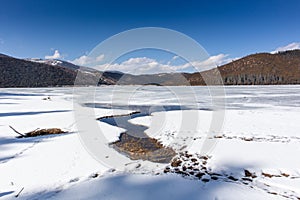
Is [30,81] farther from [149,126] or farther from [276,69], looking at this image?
[276,69]

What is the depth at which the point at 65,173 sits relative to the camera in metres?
5.49

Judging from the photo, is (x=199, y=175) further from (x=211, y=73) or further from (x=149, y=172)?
(x=211, y=73)

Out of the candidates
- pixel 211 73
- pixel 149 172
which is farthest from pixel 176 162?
pixel 211 73

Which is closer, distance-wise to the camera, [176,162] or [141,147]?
[176,162]

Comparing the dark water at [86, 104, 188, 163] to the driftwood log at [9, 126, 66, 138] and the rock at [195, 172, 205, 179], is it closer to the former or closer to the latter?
the rock at [195, 172, 205, 179]

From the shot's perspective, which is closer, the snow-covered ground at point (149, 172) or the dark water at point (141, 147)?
the snow-covered ground at point (149, 172)

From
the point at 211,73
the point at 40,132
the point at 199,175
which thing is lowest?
the point at 199,175

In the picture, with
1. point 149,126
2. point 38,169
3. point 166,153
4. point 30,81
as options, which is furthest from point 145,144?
point 30,81

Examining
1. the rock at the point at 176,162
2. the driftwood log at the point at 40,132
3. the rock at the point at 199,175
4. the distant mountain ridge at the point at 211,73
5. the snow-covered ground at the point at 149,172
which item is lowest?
the rock at the point at 199,175

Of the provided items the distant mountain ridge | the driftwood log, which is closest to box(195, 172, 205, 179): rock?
the driftwood log

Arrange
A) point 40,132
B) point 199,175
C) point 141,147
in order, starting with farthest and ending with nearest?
point 40,132, point 141,147, point 199,175

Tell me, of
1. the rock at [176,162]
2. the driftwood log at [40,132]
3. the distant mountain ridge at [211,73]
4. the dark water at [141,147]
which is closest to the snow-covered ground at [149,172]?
the driftwood log at [40,132]

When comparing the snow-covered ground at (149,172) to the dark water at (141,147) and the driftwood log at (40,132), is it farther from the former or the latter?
the dark water at (141,147)

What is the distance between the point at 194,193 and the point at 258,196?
4.34 ft
